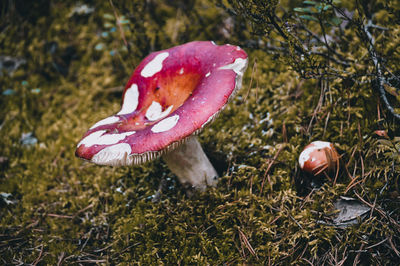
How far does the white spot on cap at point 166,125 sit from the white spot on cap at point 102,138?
17 cm

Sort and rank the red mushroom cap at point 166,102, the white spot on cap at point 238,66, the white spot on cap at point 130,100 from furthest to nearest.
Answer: the white spot on cap at point 130,100
the white spot on cap at point 238,66
the red mushroom cap at point 166,102

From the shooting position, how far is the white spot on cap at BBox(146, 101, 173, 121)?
1.89 meters

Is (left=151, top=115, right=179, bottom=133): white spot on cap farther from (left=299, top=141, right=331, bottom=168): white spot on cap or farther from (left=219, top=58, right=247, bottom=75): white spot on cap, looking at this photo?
(left=299, top=141, right=331, bottom=168): white spot on cap

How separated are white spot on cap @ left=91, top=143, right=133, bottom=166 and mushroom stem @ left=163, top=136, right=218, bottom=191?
0.39 metres

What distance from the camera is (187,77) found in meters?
1.91

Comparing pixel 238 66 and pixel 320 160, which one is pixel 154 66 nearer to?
pixel 238 66

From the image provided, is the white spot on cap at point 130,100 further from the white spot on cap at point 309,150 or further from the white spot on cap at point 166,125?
the white spot on cap at point 309,150

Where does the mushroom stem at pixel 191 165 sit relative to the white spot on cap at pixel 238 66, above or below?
below

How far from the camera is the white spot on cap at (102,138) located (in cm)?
157

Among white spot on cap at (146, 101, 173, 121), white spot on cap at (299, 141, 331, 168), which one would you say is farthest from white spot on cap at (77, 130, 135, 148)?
white spot on cap at (299, 141, 331, 168)

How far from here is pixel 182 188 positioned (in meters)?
2.11

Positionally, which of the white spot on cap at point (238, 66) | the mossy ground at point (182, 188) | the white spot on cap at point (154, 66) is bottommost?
the mossy ground at point (182, 188)

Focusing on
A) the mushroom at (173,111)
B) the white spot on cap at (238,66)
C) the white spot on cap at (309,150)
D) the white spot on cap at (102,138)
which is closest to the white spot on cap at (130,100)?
the mushroom at (173,111)

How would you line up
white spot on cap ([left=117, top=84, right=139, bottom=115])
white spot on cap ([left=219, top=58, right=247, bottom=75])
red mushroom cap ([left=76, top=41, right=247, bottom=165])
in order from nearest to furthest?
1. red mushroom cap ([left=76, top=41, right=247, bottom=165])
2. white spot on cap ([left=219, top=58, right=247, bottom=75])
3. white spot on cap ([left=117, top=84, right=139, bottom=115])
